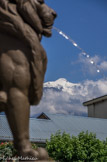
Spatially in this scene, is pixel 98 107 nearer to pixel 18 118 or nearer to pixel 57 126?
pixel 57 126

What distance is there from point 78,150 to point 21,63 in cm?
1239

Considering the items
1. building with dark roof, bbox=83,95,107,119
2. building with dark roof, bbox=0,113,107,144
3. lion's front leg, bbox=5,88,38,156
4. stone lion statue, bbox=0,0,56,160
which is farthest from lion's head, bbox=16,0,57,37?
building with dark roof, bbox=83,95,107,119

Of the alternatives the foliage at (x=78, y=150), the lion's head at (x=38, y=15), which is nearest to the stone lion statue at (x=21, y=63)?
the lion's head at (x=38, y=15)

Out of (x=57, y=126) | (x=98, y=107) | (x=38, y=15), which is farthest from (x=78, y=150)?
(x=98, y=107)

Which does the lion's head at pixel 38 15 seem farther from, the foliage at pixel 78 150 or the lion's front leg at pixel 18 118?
the foliage at pixel 78 150

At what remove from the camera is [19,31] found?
3.55 metres

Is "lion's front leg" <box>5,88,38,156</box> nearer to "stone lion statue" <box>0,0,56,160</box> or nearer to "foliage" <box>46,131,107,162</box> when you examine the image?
"stone lion statue" <box>0,0,56,160</box>

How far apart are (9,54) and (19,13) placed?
55 cm

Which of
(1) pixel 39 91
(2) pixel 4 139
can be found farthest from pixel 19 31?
(2) pixel 4 139

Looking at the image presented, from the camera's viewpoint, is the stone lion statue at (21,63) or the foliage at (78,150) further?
the foliage at (78,150)

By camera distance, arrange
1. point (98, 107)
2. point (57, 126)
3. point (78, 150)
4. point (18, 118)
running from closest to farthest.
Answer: point (18, 118) → point (78, 150) → point (57, 126) → point (98, 107)

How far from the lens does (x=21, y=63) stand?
11.4 feet

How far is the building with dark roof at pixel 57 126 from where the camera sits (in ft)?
81.0

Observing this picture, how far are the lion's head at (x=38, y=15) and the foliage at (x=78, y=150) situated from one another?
1183 cm
